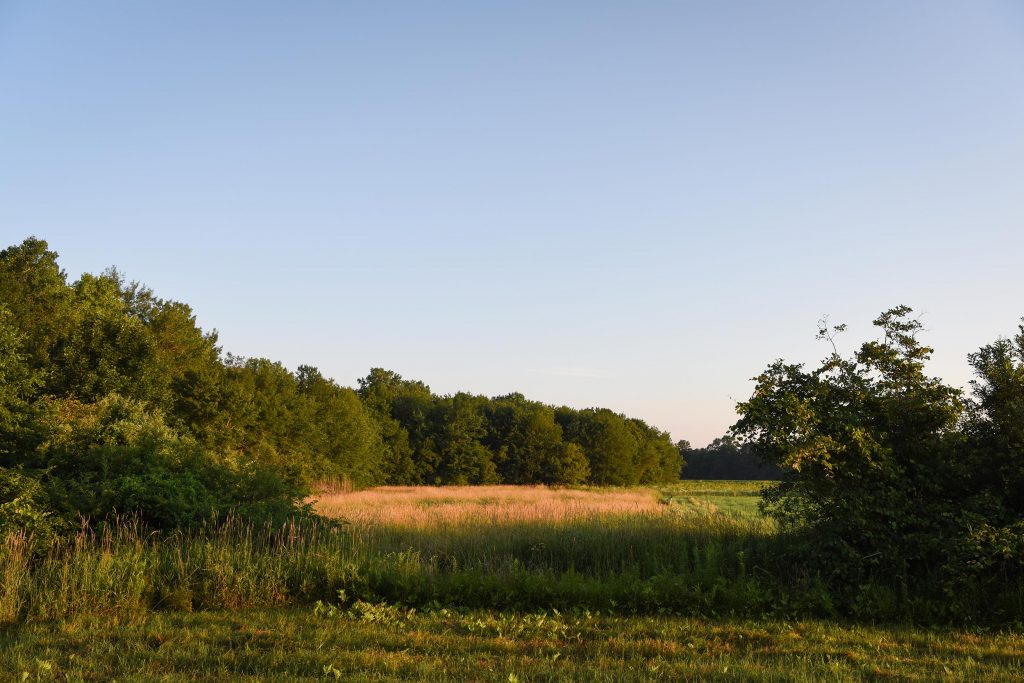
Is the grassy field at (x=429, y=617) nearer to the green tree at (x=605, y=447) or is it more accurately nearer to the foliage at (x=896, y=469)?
the foliage at (x=896, y=469)

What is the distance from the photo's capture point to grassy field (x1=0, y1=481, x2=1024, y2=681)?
261 inches

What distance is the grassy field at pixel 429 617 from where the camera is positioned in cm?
662

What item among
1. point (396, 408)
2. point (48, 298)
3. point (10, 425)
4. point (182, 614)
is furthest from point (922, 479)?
point (396, 408)

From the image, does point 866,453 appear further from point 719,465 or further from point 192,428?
point 719,465

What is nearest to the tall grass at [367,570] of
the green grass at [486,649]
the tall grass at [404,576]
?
the tall grass at [404,576]

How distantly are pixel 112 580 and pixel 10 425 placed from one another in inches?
376

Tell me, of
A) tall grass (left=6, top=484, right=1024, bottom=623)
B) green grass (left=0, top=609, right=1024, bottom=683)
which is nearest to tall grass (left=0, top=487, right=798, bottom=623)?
tall grass (left=6, top=484, right=1024, bottom=623)

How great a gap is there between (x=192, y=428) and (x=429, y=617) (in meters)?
32.6

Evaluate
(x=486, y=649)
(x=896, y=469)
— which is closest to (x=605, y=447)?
(x=896, y=469)

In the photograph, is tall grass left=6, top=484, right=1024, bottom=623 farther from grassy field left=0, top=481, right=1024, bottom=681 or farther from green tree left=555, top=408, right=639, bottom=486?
green tree left=555, top=408, right=639, bottom=486

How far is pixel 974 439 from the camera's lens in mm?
11281

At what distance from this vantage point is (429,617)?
8.90 metres

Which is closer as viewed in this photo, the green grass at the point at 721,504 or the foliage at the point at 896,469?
the foliage at the point at 896,469

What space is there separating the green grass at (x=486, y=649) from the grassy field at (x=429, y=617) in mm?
31
